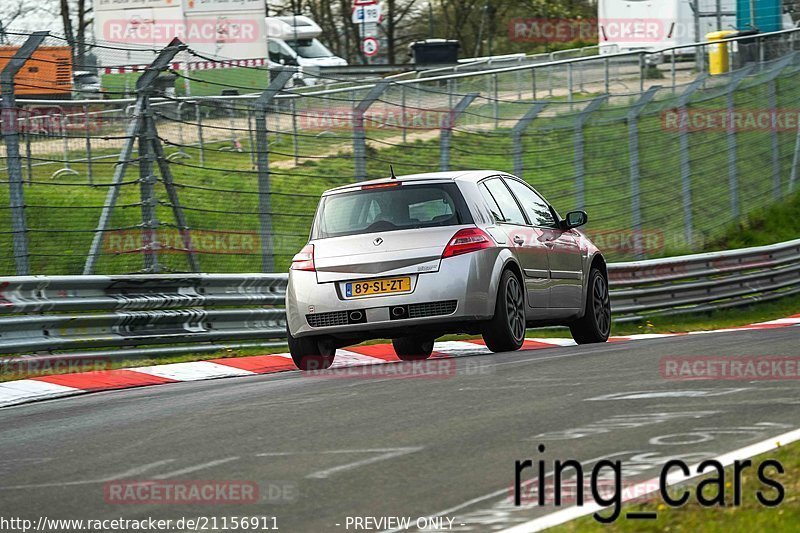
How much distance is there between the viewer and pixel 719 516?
481 cm

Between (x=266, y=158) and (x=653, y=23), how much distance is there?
2637cm

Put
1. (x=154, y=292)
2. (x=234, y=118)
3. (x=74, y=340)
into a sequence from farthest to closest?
(x=234, y=118) < (x=154, y=292) < (x=74, y=340)

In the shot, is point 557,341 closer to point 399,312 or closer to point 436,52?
point 399,312

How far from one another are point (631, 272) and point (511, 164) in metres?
2.06

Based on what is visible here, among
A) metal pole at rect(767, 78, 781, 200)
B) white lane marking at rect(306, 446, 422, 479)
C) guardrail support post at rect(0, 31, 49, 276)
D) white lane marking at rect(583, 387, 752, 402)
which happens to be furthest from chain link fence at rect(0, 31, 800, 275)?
white lane marking at rect(306, 446, 422, 479)

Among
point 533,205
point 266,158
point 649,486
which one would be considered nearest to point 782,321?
point 533,205

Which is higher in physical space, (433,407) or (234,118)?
(234,118)

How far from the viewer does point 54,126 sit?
40.7 feet

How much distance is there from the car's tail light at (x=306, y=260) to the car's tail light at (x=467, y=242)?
3.32 feet

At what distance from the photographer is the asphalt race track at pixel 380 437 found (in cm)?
547

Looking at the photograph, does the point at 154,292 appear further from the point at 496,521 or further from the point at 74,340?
the point at 496,521

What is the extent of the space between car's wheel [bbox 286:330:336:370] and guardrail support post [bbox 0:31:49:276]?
7.62 ft

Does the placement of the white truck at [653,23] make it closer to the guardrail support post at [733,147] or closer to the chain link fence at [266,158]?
the guardrail support post at [733,147]

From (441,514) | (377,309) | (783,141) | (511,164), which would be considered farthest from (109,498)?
(783,141)
